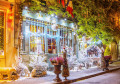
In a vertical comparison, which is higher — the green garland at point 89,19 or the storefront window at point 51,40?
the green garland at point 89,19

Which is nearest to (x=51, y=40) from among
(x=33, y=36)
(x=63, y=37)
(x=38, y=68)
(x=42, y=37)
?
(x=42, y=37)

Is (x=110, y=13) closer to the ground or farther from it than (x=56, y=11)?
farther from it

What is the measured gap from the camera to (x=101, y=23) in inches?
785

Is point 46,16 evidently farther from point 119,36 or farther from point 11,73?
point 119,36

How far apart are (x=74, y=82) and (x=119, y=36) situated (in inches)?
603

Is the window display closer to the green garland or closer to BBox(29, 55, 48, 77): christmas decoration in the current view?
BBox(29, 55, 48, 77): christmas decoration

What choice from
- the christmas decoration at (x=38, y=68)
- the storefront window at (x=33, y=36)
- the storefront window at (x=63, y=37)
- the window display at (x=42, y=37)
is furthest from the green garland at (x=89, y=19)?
the christmas decoration at (x=38, y=68)

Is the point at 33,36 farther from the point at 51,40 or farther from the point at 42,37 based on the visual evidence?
the point at 51,40

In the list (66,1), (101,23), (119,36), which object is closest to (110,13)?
(119,36)

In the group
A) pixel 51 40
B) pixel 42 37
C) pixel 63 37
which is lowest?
pixel 51 40

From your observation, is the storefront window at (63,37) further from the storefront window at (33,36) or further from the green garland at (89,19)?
the storefront window at (33,36)

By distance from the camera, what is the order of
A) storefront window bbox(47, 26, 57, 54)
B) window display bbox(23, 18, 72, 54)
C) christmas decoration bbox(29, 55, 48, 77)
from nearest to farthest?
1. christmas decoration bbox(29, 55, 48, 77)
2. window display bbox(23, 18, 72, 54)
3. storefront window bbox(47, 26, 57, 54)

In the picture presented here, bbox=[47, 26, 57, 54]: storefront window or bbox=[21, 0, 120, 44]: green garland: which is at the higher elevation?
bbox=[21, 0, 120, 44]: green garland

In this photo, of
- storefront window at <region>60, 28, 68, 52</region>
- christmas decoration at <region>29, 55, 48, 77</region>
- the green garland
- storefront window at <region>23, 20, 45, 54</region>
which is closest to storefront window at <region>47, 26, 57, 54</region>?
storefront window at <region>23, 20, 45, 54</region>
